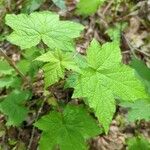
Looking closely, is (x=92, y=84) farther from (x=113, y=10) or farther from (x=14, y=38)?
(x=113, y=10)

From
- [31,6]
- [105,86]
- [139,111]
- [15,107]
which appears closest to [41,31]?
[105,86]

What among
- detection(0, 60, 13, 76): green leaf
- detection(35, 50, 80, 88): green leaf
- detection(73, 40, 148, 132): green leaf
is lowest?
detection(0, 60, 13, 76): green leaf

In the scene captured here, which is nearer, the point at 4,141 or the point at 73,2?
the point at 4,141

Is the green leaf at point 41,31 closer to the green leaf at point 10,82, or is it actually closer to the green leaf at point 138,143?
the green leaf at point 10,82

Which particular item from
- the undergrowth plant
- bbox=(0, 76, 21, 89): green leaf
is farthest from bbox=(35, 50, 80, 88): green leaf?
bbox=(0, 76, 21, 89): green leaf

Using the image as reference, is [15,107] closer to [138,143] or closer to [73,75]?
[73,75]

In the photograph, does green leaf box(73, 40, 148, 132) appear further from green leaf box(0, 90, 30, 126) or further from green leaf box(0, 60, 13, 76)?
green leaf box(0, 60, 13, 76)

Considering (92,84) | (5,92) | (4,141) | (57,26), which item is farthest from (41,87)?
(92,84)
